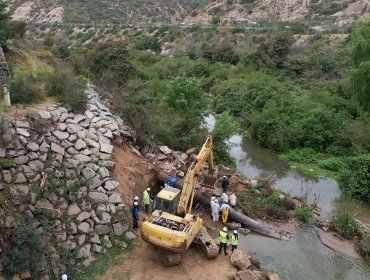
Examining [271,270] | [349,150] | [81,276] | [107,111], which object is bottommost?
[349,150]

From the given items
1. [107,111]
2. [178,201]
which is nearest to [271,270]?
[178,201]

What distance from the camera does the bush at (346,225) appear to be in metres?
17.4

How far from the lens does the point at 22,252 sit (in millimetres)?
11914

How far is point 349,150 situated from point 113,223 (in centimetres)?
1770

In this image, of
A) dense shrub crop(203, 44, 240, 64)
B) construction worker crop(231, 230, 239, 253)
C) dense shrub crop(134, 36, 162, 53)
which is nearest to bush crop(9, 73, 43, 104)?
construction worker crop(231, 230, 239, 253)

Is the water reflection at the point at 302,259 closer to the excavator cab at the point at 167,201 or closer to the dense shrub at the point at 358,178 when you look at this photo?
the excavator cab at the point at 167,201

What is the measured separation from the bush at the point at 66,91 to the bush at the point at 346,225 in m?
11.7

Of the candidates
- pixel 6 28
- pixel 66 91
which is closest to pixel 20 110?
pixel 66 91

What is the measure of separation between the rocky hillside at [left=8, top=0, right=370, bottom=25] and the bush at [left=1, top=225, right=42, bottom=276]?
201ft

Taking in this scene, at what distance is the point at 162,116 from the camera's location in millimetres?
21984

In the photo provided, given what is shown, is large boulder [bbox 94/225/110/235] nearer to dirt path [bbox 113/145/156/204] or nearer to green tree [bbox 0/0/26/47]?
dirt path [bbox 113/145/156/204]

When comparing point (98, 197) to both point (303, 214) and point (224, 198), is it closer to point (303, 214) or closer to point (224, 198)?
point (224, 198)

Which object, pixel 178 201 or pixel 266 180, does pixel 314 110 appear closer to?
pixel 266 180

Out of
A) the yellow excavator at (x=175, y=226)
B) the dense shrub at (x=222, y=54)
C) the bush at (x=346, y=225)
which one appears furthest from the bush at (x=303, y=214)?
the dense shrub at (x=222, y=54)
